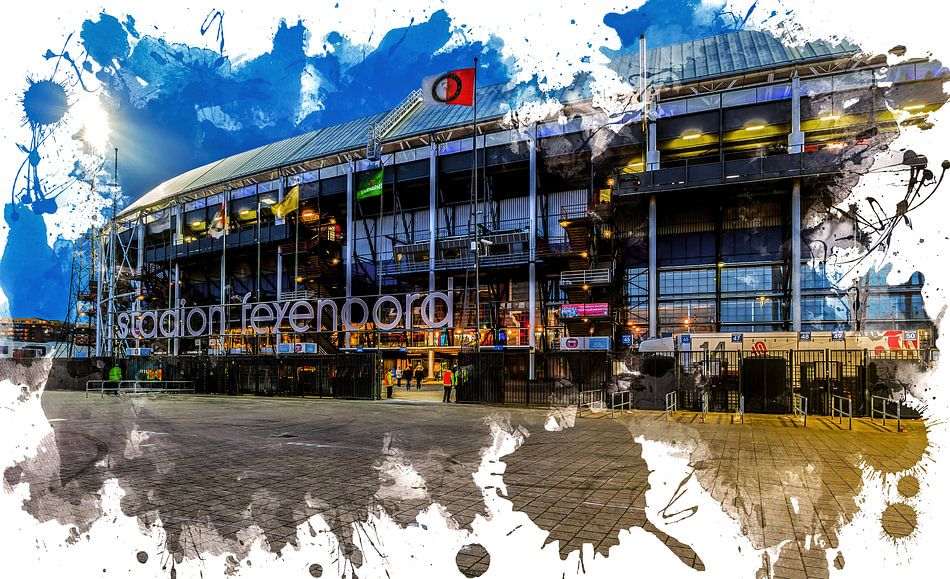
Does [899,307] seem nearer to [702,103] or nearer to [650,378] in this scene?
[702,103]

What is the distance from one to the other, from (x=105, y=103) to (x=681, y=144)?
3705 cm

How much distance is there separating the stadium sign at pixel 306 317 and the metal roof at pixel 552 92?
1494 centimetres

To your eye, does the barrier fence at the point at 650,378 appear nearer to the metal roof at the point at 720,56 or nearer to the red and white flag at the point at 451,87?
the red and white flag at the point at 451,87

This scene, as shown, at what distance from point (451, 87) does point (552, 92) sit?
51.1 ft

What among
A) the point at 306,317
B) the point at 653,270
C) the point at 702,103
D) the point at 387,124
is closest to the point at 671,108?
the point at 702,103

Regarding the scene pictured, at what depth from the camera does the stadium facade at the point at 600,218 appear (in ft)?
117

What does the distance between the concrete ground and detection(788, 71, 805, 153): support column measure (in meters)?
22.8

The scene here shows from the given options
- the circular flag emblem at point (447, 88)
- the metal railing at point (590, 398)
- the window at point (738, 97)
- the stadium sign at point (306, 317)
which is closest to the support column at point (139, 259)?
the stadium sign at point (306, 317)

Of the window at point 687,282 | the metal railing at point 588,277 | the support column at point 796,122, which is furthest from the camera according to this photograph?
the window at point 687,282

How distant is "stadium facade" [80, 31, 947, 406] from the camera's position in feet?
117

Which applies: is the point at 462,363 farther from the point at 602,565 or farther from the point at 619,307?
the point at 602,565

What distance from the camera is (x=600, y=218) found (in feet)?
129

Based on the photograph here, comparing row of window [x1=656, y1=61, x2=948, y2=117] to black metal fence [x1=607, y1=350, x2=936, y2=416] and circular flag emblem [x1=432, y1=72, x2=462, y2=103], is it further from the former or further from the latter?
black metal fence [x1=607, y1=350, x2=936, y2=416]

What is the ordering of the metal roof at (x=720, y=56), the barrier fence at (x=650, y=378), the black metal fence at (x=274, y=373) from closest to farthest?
the barrier fence at (x=650, y=378) < the black metal fence at (x=274, y=373) < the metal roof at (x=720, y=56)
